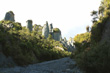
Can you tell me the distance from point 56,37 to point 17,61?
214 ft

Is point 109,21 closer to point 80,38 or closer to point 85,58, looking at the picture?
point 80,38

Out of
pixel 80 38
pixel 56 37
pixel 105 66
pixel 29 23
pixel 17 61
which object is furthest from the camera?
pixel 56 37

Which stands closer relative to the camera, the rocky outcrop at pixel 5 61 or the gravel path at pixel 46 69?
the gravel path at pixel 46 69

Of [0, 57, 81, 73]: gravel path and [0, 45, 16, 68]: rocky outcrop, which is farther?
[0, 45, 16, 68]: rocky outcrop

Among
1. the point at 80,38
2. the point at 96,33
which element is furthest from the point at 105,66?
the point at 80,38

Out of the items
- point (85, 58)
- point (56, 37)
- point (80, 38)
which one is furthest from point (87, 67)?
point (56, 37)

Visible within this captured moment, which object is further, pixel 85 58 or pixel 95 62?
pixel 85 58

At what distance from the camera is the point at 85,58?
5.38 metres

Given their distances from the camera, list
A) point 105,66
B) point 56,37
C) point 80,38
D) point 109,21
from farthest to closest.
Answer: point 56,37, point 80,38, point 109,21, point 105,66

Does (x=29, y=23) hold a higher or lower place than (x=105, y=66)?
higher

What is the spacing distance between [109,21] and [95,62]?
66.5 feet

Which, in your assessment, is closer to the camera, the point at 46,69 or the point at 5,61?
the point at 46,69

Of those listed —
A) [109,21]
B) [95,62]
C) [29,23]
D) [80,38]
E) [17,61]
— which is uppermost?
[29,23]

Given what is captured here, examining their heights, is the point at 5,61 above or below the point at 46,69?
above
